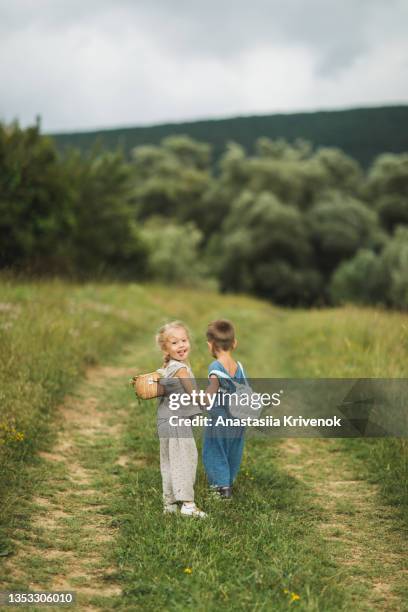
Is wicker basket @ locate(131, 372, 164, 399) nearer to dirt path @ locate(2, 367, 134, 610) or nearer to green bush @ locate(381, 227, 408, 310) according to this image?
dirt path @ locate(2, 367, 134, 610)

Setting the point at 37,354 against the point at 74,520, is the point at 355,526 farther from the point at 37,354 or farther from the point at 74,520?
the point at 37,354

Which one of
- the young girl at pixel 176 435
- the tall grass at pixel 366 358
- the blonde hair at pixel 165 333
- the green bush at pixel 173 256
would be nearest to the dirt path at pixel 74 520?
the young girl at pixel 176 435

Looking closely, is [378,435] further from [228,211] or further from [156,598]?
[228,211]

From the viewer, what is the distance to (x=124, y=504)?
470 cm

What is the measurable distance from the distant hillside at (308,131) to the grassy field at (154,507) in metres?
50.6

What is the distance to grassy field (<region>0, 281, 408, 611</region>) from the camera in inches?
139

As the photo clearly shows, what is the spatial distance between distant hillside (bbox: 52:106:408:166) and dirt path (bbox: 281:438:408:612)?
173 feet

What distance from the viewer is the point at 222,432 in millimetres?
4715

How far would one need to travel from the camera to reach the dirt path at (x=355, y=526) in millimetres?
3697

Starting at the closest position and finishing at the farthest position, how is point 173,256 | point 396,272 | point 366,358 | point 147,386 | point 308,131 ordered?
point 147,386
point 366,358
point 396,272
point 173,256
point 308,131

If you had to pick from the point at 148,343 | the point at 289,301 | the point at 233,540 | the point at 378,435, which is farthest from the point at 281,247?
the point at 233,540

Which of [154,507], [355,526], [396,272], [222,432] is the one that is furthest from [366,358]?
[396,272]

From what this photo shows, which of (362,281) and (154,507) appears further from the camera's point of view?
(362,281)

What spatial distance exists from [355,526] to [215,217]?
48697 mm
